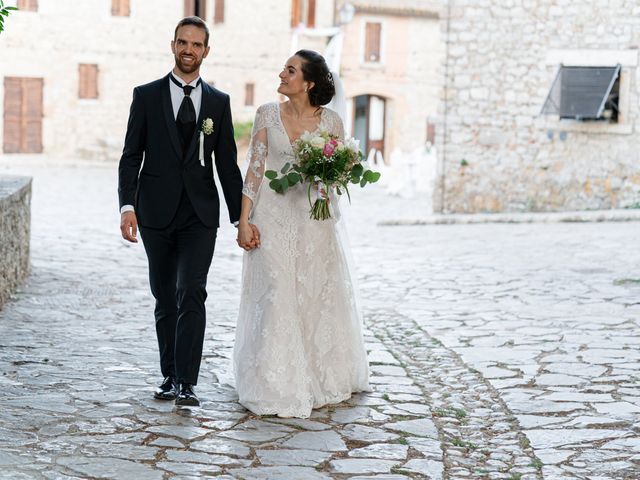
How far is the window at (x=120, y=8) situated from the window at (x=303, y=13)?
17.5ft

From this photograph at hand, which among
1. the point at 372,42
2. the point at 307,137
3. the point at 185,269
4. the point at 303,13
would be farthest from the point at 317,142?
the point at 372,42

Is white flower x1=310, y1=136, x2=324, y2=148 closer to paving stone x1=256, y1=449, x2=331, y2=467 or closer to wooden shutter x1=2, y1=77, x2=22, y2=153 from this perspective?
paving stone x1=256, y1=449, x2=331, y2=467

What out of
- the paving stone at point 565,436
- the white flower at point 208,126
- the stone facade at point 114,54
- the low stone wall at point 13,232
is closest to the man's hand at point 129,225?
the white flower at point 208,126

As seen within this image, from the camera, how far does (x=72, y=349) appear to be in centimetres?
723

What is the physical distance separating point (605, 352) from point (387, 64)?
1312 inches

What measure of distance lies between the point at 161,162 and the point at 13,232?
4.04 meters

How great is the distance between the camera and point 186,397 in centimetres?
570

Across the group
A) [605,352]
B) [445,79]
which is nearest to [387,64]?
[445,79]

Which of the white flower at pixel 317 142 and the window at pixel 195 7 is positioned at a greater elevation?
the window at pixel 195 7

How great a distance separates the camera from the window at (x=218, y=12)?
37.0 metres

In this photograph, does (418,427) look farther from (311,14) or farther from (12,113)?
(311,14)

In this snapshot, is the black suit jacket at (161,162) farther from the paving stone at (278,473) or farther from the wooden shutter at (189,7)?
the wooden shutter at (189,7)

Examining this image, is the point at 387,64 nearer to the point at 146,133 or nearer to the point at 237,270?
the point at 237,270

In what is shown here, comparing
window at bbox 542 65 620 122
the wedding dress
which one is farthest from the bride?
window at bbox 542 65 620 122
